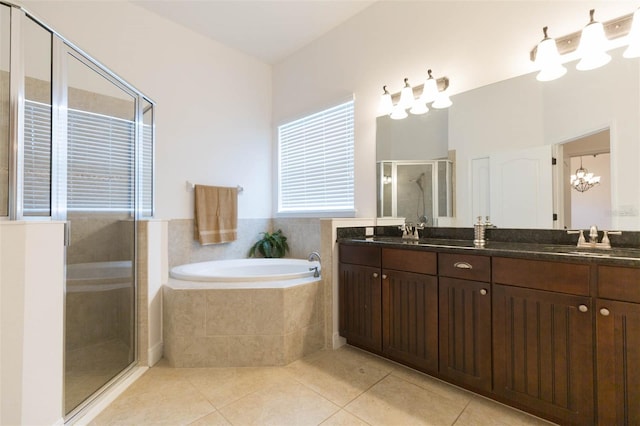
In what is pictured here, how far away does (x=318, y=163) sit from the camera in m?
3.22

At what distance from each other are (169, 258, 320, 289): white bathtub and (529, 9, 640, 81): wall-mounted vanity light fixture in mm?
2061

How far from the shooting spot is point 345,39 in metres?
2.88

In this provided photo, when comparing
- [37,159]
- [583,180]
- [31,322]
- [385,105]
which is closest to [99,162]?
[37,159]

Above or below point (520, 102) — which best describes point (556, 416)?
below

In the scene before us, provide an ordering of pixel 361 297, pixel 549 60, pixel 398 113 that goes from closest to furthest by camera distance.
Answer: pixel 549 60, pixel 361 297, pixel 398 113

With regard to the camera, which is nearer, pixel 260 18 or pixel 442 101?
pixel 442 101

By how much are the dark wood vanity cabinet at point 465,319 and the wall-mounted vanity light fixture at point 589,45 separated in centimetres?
122

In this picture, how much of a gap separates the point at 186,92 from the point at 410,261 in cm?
273

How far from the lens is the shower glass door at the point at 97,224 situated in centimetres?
159

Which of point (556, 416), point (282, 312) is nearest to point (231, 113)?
point (282, 312)

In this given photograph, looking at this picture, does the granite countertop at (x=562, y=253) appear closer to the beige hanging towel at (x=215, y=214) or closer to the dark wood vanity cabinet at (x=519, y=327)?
the dark wood vanity cabinet at (x=519, y=327)

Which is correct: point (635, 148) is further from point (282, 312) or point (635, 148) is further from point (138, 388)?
point (138, 388)

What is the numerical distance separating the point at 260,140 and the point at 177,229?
4.80 feet

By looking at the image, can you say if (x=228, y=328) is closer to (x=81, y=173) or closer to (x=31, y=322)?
(x=31, y=322)
